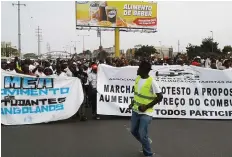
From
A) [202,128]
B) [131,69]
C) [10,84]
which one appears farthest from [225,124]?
[10,84]

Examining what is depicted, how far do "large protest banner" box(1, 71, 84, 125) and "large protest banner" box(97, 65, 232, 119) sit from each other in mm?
845

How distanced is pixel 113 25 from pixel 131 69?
110 feet

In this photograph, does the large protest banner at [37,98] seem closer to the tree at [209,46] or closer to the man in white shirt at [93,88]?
the man in white shirt at [93,88]

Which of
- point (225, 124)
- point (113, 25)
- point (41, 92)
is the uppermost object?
point (113, 25)

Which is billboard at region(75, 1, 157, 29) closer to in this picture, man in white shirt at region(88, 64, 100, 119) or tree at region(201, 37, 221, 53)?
man in white shirt at region(88, 64, 100, 119)

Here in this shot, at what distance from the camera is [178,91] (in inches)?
405

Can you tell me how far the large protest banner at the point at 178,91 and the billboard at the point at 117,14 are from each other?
1282 inches

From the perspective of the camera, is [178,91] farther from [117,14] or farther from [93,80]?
[117,14]

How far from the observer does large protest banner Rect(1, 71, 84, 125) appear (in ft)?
30.1

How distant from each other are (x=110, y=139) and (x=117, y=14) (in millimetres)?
37198

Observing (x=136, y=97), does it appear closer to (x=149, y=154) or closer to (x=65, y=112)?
(x=149, y=154)

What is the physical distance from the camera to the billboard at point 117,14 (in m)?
42.1

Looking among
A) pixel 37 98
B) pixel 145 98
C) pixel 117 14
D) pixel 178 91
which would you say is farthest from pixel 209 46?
pixel 145 98

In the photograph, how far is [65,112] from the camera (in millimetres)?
9602
